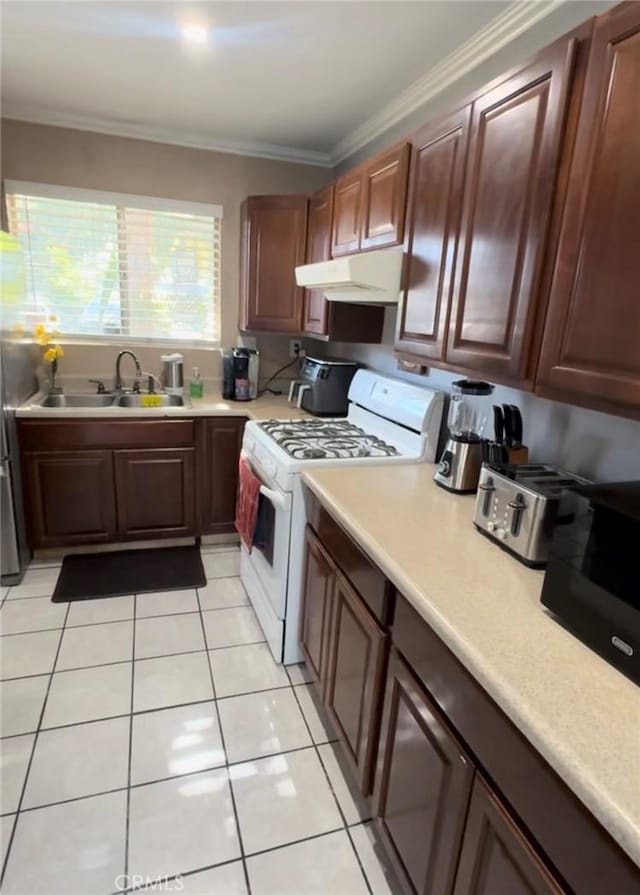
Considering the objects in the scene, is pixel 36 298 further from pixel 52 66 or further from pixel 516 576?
pixel 516 576

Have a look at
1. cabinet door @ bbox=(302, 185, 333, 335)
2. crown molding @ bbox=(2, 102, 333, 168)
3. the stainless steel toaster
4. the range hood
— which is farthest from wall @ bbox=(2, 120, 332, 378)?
the stainless steel toaster

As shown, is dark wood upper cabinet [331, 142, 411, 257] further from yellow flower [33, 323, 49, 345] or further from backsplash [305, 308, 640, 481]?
yellow flower [33, 323, 49, 345]

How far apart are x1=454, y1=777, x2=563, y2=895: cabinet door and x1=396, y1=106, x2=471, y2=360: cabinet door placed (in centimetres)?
120

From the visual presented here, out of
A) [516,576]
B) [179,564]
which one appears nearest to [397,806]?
[516,576]

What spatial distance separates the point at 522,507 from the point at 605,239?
608 millimetres

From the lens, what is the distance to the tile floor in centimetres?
132

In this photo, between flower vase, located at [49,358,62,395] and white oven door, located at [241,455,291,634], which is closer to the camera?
white oven door, located at [241,455,291,634]

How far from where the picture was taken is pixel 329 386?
9.12 feet

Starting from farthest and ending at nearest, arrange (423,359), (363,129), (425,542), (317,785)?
(363,129) < (423,359) < (317,785) < (425,542)

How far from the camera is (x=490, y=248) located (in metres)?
1.34

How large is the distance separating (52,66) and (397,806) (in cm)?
313

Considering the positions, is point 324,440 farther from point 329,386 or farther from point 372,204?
point 372,204

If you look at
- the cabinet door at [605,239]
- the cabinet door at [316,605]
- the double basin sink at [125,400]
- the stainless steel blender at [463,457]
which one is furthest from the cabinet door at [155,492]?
the cabinet door at [605,239]

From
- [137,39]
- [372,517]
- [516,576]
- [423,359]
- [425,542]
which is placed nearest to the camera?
[516,576]
